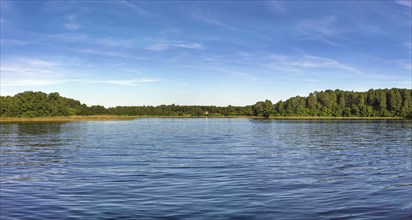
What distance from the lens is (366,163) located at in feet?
123

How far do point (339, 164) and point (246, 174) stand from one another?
1182cm

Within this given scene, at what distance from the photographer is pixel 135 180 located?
26688 millimetres

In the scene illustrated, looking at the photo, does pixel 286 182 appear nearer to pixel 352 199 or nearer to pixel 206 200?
pixel 352 199

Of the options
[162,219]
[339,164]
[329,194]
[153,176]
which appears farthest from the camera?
[339,164]

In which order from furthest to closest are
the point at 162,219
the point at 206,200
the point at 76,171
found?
the point at 76,171 → the point at 206,200 → the point at 162,219

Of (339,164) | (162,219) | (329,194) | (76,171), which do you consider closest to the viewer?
(162,219)

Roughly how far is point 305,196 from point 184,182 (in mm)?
8188

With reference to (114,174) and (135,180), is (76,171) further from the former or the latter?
(135,180)

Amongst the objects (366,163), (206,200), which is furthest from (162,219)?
(366,163)

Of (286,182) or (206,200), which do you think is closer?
(206,200)

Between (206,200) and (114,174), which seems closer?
(206,200)

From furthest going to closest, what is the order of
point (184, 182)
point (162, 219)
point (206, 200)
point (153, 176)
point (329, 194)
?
point (153, 176) < point (184, 182) < point (329, 194) < point (206, 200) < point (162, 219)

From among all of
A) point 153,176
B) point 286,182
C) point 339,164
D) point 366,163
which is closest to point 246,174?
point 286,182

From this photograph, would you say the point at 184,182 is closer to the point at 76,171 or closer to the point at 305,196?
the point at 305,196
